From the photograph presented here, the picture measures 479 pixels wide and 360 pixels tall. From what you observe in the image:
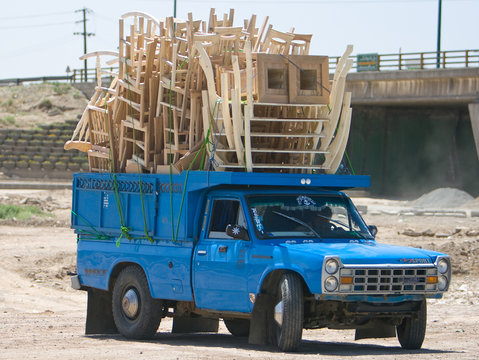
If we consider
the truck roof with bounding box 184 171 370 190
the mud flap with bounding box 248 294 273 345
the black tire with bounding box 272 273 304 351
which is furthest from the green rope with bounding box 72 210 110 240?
the black tire with bounding box 272 273 304 351

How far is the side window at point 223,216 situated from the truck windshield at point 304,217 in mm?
227

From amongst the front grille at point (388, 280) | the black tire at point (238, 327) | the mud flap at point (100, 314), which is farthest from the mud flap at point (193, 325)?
the front grille at point (388, 280)

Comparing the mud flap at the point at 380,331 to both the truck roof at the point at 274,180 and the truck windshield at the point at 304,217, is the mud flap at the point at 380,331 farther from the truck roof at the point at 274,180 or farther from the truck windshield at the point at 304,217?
the truck roof at the point at 274,180

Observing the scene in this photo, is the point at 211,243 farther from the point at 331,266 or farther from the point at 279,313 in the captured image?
the point at 331,266

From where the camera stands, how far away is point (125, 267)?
40.9ft

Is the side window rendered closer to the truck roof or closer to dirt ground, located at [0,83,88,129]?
the truck roof

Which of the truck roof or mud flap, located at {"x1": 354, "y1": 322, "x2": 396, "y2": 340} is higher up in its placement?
the truck roof

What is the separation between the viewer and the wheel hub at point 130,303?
12016 mm

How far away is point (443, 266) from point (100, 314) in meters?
5.17

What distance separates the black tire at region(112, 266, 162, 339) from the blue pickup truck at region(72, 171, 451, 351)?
0.01 metres

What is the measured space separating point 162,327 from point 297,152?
4484 mm

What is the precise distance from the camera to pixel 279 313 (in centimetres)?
999

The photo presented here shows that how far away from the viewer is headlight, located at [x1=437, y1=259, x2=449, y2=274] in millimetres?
10286

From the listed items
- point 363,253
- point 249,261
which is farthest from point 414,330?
point 249,261
